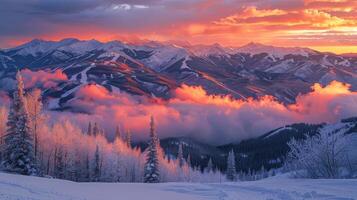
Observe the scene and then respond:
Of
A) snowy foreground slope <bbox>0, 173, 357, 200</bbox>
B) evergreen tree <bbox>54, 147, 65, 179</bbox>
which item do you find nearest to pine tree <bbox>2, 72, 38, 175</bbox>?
snowy foreground slope <bbox>0, 173, 357, 200</bbox>

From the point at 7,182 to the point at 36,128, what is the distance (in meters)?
35.1

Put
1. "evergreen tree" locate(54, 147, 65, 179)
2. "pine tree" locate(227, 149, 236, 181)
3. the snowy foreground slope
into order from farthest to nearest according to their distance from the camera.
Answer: "pine tree" locate(227, 149, 236, 181), "evergreen tree" locate(54, 147, 65, 179), the snowy foreground slope

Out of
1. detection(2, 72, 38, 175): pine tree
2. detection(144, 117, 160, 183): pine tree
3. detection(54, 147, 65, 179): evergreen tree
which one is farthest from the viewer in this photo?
detection(54, 147, 65, 179): evergreen tree

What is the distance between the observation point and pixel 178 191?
4016 centimetres

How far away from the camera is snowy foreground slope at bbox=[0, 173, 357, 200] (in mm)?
33188

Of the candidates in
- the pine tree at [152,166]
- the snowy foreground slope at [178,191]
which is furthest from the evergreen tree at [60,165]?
the snowy foreground slope at [178,191]

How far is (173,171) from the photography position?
12700 cm

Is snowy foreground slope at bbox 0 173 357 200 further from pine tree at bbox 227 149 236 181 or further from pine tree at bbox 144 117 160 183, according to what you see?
pine tree at bbox 227 149 236 181

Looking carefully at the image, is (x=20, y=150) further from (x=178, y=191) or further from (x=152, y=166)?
(x=178, y=191)

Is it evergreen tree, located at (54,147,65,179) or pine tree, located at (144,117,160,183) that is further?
evergreen tree, located at (54,147,65,179)

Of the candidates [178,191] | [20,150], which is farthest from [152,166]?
[178,191]

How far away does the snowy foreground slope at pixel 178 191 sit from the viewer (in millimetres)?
33188

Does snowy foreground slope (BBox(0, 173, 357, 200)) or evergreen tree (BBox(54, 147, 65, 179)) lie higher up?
evergreen tree (BBox(54, 147, 65, 179))

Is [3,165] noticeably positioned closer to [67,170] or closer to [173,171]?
[67,170]
